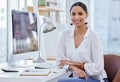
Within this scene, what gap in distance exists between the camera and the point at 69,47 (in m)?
2.39

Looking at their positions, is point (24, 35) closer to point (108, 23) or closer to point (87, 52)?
point (87, 52)

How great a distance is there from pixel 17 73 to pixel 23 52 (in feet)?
0.99

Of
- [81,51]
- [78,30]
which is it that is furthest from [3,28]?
[81,51]

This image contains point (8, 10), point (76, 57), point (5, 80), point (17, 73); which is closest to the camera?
point (5, 80)

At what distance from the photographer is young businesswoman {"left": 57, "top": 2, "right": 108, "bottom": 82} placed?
2236 mm

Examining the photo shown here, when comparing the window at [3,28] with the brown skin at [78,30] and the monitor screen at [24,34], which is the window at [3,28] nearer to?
the monitor screen at [24,34]

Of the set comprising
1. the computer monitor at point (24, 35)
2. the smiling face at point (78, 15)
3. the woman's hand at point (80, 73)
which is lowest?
the woman's hand at point (80, 73)

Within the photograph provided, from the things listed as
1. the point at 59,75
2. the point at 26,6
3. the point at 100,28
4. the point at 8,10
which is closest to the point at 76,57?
the point at 59,75

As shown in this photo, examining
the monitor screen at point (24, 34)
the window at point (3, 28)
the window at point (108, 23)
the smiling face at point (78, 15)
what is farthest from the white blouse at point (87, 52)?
the window at point (108, 23)

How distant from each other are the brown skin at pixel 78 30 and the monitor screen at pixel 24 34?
1.06 ft

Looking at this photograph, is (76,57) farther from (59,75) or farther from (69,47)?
(59,75)

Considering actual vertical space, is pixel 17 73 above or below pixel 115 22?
below

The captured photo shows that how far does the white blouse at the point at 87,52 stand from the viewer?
2.24 m

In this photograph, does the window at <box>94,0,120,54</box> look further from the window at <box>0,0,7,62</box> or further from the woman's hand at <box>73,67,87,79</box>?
the woman's hand at <box>73,67,87,79</box>
